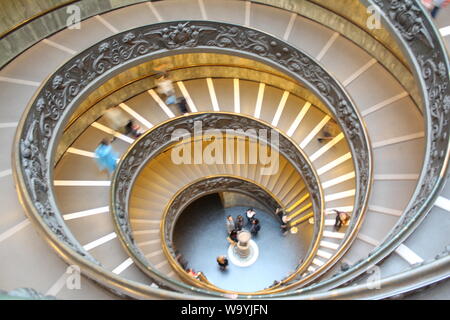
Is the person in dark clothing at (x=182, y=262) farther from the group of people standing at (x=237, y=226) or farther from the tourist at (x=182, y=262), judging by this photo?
the group of people standing at (x=237, y=226)

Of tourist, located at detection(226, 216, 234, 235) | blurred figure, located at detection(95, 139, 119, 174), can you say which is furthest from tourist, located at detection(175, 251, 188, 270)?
blurred figure, located at detection(95, 139, 119, 174)

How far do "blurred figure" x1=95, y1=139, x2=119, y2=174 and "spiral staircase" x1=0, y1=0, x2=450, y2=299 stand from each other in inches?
12.3

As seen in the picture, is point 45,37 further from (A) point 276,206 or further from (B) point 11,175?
(A) point 276,206

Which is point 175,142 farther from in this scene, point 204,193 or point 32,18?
point 32,18

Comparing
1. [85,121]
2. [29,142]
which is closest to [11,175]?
[29,142]

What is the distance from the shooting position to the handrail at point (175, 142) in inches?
355

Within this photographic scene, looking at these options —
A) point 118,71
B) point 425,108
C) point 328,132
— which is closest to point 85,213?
point 118,71

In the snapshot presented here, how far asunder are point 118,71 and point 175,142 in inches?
121

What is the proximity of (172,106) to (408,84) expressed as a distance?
6614 mm

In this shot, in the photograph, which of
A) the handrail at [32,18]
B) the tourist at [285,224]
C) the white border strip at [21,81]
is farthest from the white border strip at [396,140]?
the handrail at [32,18]

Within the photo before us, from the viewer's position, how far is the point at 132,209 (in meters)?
10.9

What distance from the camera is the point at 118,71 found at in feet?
29.7

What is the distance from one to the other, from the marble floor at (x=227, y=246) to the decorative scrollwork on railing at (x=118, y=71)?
14.1ft

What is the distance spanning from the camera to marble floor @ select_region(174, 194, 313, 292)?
11844mm
